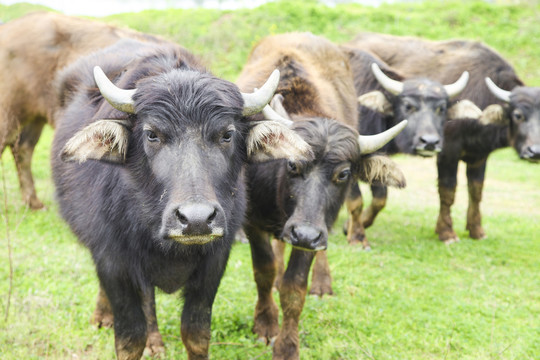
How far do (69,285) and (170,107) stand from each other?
2.79 m

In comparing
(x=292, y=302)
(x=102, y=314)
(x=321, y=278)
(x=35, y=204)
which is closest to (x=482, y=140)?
(x=321, y=278)

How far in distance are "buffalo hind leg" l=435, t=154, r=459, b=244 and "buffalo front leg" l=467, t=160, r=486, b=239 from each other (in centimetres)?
35

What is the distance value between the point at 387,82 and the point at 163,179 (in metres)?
4.84

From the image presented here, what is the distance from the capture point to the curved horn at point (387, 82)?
22.4ft

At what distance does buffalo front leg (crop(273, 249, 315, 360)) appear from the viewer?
3.80m

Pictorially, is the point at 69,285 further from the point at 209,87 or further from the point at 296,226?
the point at 209,87

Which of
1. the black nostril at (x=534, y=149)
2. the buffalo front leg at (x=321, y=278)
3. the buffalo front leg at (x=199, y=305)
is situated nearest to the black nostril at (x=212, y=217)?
the buffalo front leg at (x=199, y=305)

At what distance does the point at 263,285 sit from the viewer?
432cm

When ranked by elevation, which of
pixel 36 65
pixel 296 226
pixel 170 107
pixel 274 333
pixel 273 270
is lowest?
pixel 274 333

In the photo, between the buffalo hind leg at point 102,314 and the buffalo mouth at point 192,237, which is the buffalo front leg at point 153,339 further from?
the buffalo mouth at point 192,237

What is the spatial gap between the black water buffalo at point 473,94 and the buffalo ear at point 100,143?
5.42 m

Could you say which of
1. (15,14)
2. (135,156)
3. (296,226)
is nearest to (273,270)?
(296,226)

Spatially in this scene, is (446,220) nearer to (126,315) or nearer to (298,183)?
(298,183)

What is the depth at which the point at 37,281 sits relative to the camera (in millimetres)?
4812
